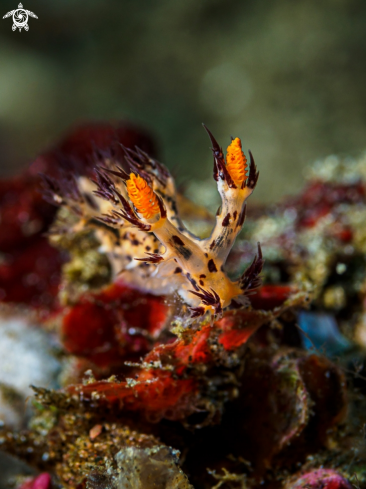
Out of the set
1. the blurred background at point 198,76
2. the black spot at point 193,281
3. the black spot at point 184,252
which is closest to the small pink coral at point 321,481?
the black spot at point 193,281

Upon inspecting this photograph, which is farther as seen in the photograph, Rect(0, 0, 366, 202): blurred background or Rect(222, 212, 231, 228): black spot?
Rect(0, 0, 366, 202): blurred background

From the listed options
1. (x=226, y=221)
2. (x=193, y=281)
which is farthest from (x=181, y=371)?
(x=226, y=221)

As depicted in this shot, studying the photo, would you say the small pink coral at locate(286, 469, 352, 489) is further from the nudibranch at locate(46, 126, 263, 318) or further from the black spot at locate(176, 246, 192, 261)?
the black spot at locate(176, 246, 192, 261)

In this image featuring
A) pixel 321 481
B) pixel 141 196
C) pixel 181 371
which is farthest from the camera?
pixel 181 371

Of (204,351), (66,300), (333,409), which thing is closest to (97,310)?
(66,300)

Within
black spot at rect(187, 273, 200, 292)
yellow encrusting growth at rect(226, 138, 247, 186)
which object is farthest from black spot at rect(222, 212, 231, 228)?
black spot at rect(187, 273, 200, 292)

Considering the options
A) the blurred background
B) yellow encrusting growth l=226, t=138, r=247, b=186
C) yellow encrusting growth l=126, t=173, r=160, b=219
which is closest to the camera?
yellow encrusting growth l=126, t=173, r=160, b=219

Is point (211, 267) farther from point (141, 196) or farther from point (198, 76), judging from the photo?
point (198, 76)

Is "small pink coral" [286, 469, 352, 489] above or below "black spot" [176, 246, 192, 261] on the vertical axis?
below
